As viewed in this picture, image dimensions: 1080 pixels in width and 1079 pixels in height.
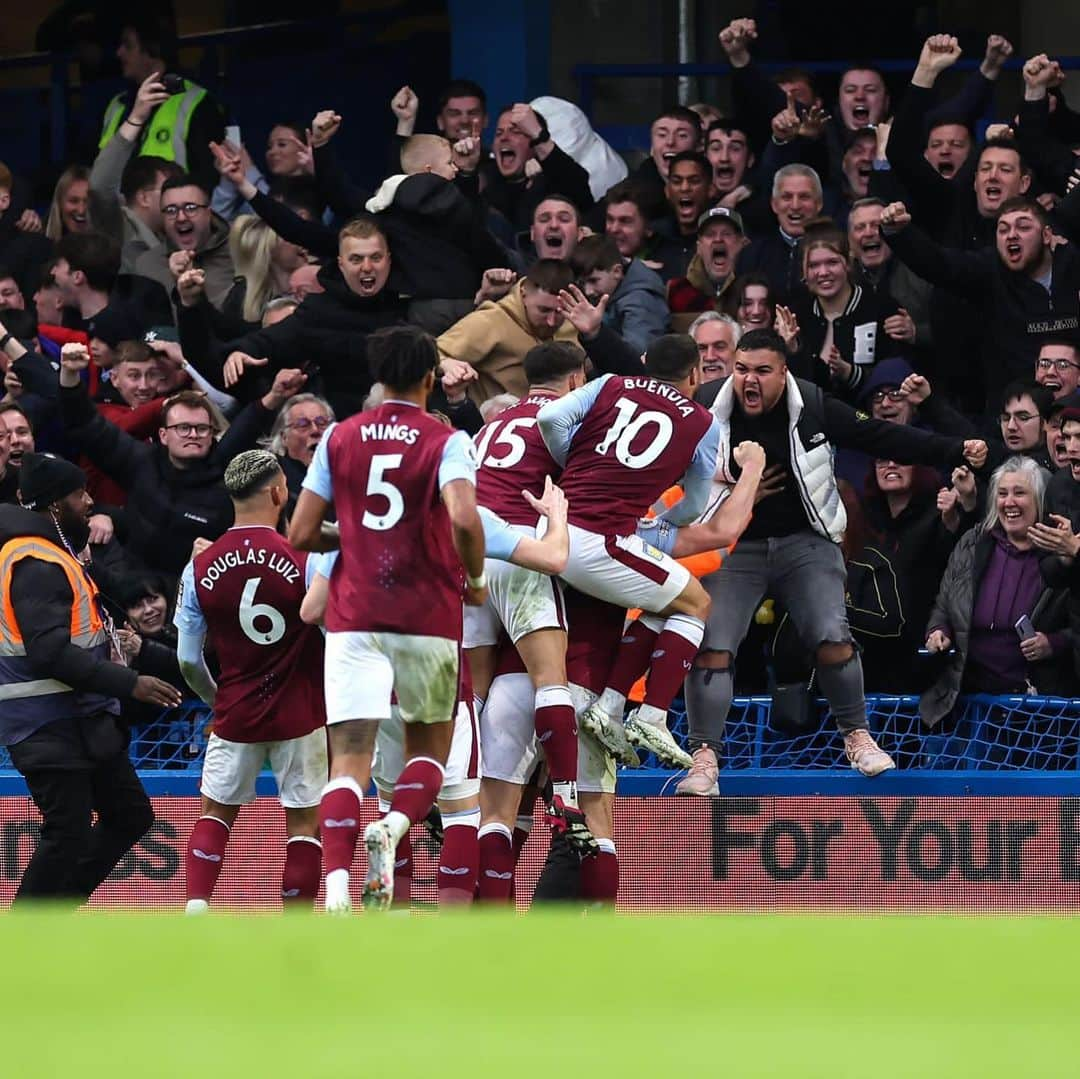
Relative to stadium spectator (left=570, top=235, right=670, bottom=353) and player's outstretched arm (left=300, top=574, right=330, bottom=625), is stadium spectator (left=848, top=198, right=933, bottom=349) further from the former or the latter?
player's outstretched arm (left=300, top=574, right=330, bottom=625)

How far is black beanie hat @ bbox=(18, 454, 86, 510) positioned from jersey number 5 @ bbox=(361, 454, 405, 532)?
7.33 ft

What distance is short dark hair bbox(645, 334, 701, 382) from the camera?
888 centimetres

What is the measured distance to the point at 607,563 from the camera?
863 cm

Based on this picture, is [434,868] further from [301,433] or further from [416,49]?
[416,49]

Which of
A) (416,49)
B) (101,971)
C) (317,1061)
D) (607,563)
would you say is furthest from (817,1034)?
(416,49)

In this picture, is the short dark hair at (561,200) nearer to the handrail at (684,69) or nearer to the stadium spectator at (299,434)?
the handrail at (684,69)

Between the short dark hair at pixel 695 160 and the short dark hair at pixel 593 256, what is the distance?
103cm

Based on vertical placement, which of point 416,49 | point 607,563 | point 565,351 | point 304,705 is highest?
point 416,49

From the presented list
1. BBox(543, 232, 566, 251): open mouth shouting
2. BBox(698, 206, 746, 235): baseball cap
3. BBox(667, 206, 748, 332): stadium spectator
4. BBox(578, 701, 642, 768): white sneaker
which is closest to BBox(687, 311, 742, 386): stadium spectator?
BBox(667, 206, 748, 332): stadium spectator

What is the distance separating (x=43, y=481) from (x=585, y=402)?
2.19 metres

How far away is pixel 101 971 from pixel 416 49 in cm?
1284

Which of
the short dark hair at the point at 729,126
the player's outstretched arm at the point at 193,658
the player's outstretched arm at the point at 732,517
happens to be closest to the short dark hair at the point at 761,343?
the player's outstretched arm at the point at 732,517

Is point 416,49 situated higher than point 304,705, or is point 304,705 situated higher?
point 416,49

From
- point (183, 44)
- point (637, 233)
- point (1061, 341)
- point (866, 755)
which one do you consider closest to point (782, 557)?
point (866, 755)
